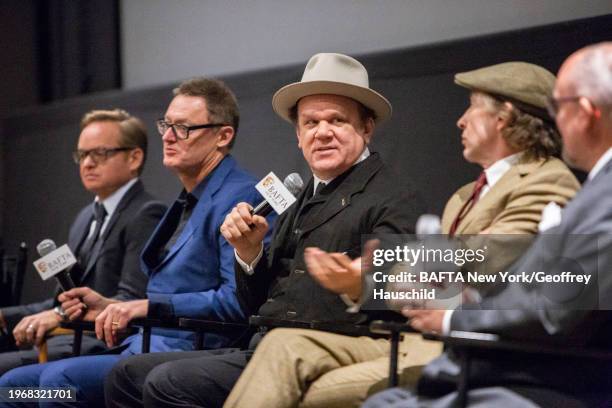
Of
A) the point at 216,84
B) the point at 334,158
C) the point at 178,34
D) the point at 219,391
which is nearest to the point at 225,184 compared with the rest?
the point at 216,84

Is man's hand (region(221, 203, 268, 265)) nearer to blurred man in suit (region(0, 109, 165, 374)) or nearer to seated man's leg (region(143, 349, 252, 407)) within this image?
seated man's leg (region(143, 349, 252, 407))

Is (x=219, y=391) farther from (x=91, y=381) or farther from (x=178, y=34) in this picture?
(x=178, y=34)

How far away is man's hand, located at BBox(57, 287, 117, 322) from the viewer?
12.5 ft

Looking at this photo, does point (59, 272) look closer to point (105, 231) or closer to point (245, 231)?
point (105, 231)

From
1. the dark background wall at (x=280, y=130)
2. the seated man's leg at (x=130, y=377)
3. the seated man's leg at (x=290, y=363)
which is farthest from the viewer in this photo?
the dark background wall at (x=280, y=130)

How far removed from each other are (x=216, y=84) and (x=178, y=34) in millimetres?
2012

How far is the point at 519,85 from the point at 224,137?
1.59 m

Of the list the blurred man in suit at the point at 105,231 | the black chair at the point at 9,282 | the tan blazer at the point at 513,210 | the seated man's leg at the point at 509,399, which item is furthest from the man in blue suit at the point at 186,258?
the seated man's leg at the point at 509,399

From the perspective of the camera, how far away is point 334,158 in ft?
10.8

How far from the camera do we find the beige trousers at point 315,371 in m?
2.63

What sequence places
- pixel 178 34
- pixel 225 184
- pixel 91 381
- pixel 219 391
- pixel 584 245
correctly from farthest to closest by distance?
pixel 178 34
pixel 225 184
pixel 91 381
pixel 219 391
pixel 584 245

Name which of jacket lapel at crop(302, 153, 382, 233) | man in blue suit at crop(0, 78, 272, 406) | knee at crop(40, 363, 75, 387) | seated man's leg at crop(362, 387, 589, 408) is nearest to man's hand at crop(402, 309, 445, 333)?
seated man's leg at crop(362, 387, 589, 408)

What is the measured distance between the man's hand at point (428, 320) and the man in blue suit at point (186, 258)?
1.32 meters

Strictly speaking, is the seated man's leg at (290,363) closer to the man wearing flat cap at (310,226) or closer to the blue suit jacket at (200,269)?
the man wearing flat cap at (310,226)
